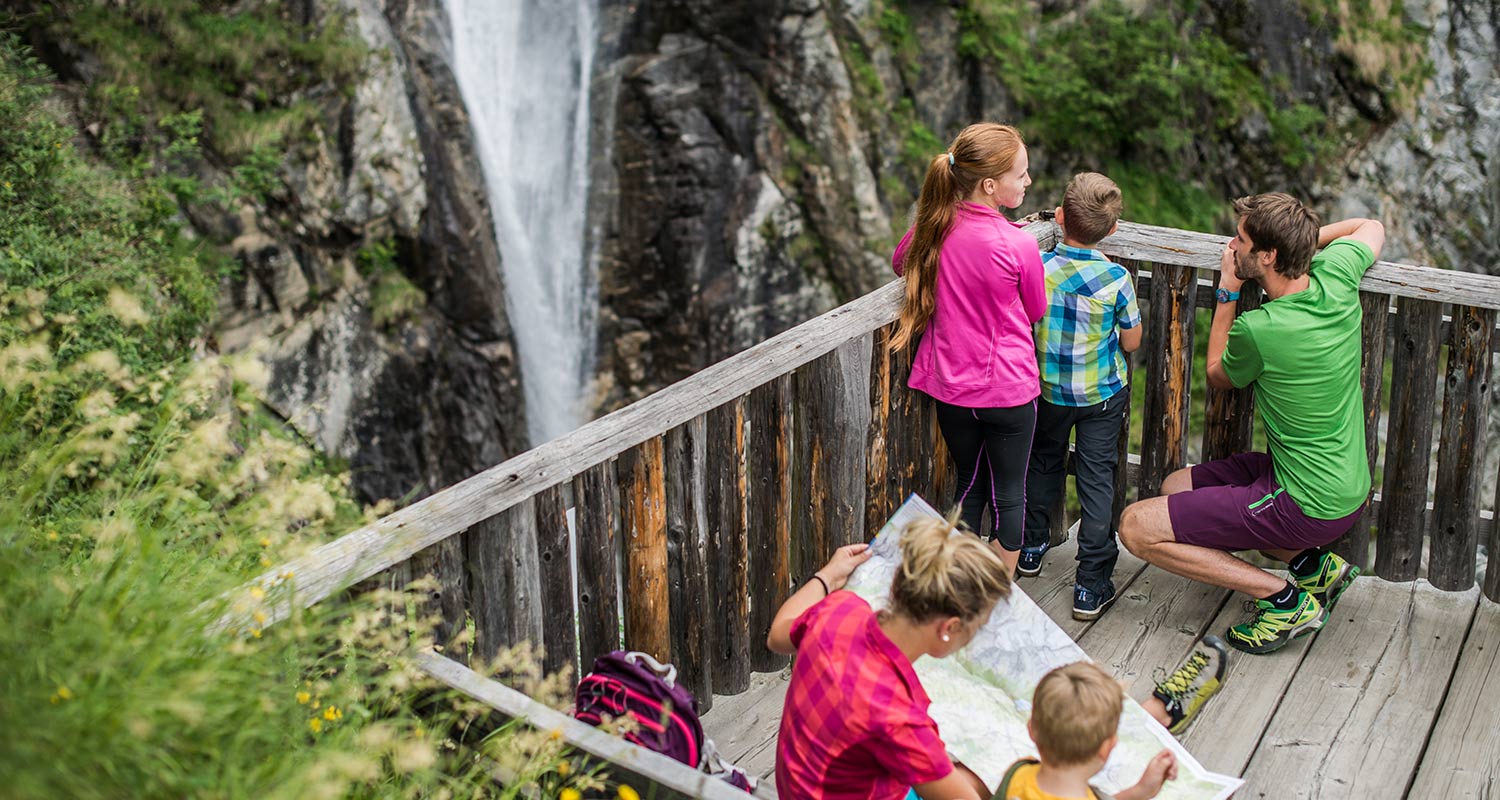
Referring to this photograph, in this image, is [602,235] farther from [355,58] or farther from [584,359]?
[355,58]

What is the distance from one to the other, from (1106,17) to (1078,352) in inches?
432

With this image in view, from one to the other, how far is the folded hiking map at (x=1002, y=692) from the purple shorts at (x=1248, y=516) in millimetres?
812

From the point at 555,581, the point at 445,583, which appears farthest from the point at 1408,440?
the point at 445,583

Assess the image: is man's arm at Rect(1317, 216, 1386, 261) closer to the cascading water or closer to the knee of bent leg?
the knee of bent leg

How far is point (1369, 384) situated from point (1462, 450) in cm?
36

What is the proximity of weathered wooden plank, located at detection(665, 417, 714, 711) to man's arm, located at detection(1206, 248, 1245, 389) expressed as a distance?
6.10 ft

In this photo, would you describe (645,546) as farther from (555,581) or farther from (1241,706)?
(1241,706)

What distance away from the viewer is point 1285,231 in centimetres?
381

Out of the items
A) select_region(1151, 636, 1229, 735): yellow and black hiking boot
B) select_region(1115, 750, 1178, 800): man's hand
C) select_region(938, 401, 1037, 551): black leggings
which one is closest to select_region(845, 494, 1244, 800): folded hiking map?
select_region(1151, 636, 1229, 735): yellow and black hiking boot

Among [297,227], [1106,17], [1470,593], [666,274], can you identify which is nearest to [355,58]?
[297,227]

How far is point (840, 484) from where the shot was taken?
3973 mm

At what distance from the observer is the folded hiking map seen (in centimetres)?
329

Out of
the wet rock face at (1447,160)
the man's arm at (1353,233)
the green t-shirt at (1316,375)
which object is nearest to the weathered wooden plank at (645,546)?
the green t-shirt at (1316,375)

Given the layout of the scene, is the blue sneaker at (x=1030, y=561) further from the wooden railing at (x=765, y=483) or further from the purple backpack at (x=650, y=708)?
the purple backpack at (x=650, y=708)
